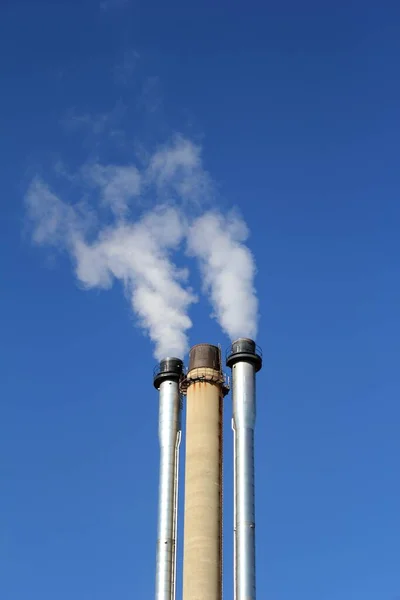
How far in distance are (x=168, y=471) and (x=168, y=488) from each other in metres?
1.37

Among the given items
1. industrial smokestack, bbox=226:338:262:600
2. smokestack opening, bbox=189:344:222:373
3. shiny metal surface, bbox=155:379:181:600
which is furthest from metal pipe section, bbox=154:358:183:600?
industrial smokestack, bbox=226:338:262:600

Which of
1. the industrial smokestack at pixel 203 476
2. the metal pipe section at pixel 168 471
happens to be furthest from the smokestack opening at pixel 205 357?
the metal pipe section at pixel 168 471

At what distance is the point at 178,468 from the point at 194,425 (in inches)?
171

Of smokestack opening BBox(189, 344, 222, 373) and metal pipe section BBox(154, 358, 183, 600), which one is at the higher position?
smokestack opening BBox(189, 344, 222, 373)

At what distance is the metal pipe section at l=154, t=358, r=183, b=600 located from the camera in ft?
210

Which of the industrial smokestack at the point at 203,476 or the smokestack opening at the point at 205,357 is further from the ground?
the smokestack opening at the point at 205,357

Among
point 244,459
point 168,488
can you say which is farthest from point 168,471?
point 244,459

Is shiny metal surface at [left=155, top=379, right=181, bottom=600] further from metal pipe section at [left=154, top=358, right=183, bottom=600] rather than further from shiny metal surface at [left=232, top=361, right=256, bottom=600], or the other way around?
shiny metal surface at [left=232, top=361, right=256, bottom=600]

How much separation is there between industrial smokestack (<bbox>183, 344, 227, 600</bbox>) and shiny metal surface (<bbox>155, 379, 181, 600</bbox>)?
257 centimetres

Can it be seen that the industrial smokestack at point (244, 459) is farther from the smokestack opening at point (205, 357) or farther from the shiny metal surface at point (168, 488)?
the shiny metal surface at point (168, 488)

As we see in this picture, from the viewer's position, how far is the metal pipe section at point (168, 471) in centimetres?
6394

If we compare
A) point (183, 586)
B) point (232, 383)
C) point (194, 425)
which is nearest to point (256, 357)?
point (232, 383)

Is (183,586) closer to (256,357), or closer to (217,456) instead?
(217,456)

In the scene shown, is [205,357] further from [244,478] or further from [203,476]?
[244,478]
